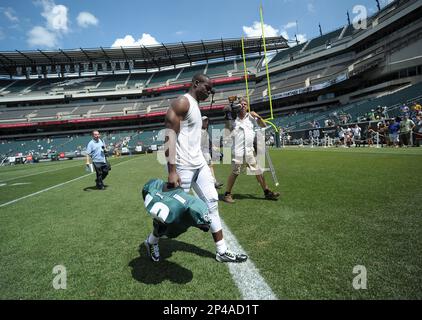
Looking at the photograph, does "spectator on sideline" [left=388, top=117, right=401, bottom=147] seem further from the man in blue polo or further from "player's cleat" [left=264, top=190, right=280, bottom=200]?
the man in blue polo

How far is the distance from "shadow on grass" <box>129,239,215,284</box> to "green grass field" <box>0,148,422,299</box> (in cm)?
1

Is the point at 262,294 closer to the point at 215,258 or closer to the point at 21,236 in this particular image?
the point at 215,258

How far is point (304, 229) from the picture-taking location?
3.74 metres

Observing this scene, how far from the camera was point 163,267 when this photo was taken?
2973mm

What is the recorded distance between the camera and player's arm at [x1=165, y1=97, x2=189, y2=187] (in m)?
2.80

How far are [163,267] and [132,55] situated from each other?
64513mm

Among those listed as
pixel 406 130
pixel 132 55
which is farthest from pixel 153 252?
pixel 132 55

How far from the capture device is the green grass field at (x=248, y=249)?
8.00 feet

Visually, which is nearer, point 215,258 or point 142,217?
point 215,258

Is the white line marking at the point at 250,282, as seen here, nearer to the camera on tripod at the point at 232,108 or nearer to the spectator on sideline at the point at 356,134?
the camera on tripod at the point at 232,108

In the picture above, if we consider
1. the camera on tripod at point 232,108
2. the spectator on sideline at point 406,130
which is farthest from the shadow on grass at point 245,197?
the spectator on sideline at point 406,130
